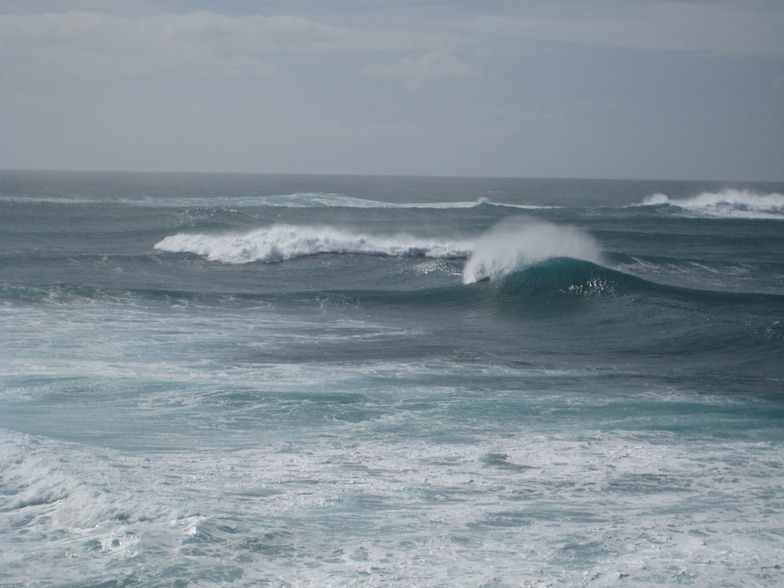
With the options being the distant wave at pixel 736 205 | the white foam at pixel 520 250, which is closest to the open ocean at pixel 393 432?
the white foam at pixel 520 250

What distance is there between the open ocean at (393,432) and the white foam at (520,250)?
63cm

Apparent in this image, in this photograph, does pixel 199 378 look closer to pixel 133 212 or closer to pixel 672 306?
pixel 672 306

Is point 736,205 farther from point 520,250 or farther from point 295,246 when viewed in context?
point 295,246

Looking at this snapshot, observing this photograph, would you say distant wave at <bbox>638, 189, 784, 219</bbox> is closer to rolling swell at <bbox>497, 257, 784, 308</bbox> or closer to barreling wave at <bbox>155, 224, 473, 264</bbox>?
barreling wave at <bbox>155, 224, 473, 264</bbox>

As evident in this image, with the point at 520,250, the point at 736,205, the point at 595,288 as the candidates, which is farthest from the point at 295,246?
the point at 736,205

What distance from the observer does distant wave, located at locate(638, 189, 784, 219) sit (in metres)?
49.6

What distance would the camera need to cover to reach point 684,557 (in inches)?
199

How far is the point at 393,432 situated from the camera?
7.79m

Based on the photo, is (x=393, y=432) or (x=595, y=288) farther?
(x=595, y=288)

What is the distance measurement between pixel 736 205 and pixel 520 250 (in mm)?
37952

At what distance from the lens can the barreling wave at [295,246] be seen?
24844 mm

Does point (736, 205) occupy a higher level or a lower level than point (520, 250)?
higher

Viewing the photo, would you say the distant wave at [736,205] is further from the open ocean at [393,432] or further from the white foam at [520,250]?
the open ocean at [393,432]

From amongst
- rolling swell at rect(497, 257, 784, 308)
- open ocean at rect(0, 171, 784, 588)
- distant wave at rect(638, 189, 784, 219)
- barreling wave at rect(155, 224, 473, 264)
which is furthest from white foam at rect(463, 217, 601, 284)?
distant wave at rect(638, 189, 784, 219)
